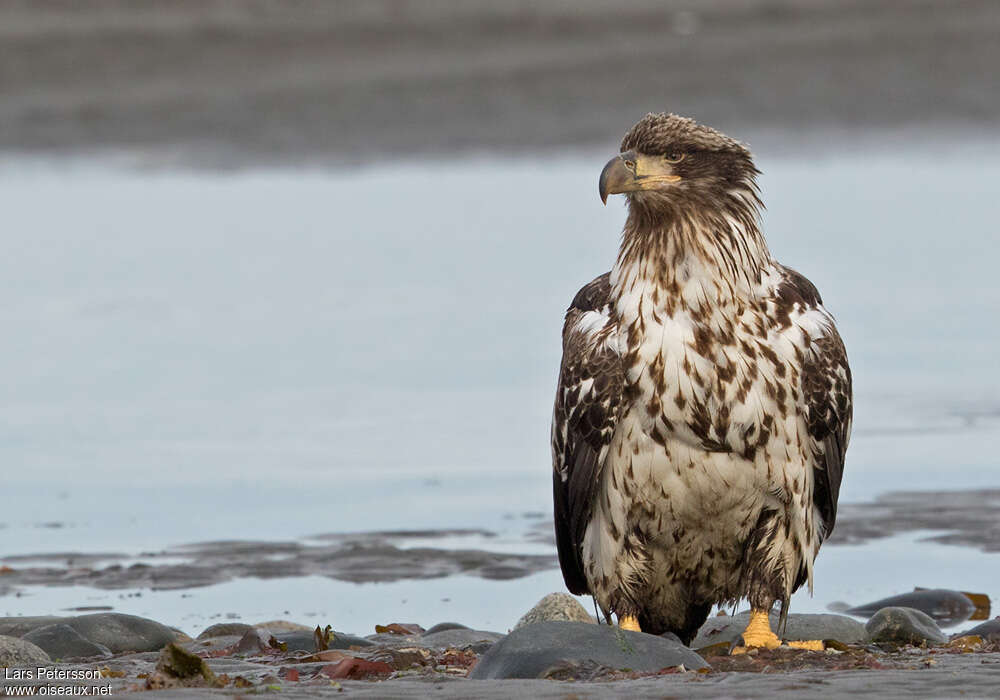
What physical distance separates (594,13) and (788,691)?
992 inches

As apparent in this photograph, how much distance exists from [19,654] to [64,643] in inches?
27.3

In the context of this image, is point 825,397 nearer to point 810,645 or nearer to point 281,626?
point 810,645

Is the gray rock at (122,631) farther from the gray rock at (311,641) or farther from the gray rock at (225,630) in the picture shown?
the gray rock at (311,641)

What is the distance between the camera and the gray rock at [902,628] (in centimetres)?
750

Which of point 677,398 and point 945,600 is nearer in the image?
point 677,398

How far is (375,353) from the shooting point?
528 inches

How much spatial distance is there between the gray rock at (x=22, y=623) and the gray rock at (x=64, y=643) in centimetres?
27

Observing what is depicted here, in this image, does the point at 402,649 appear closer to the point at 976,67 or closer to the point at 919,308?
the point at 919,308

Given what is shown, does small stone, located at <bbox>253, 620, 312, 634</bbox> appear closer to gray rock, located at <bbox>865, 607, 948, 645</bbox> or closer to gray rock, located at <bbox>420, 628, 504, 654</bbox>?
gray rock, located at <bbox>420, 628, 504, 654</bbox>

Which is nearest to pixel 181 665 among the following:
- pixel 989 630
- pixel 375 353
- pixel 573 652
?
pixel 573 652

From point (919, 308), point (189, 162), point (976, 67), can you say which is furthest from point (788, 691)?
point (976, 67)

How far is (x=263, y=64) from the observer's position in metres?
27.6

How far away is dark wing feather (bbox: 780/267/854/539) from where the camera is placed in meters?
7.16

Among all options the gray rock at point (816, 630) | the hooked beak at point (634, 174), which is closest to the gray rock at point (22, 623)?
the gray rock at point (816, 630)
